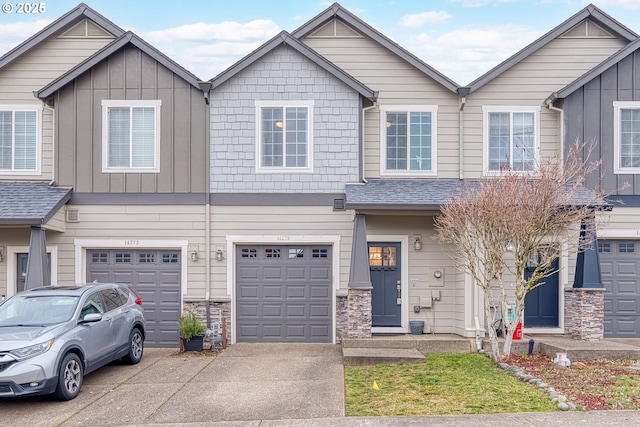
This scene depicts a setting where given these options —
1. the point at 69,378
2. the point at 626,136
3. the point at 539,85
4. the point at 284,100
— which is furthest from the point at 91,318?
the point at 626,136

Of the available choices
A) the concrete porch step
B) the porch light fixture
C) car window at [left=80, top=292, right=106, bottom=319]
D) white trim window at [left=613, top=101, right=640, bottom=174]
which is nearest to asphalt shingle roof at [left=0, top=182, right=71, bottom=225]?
car window at [left=80, top=292, right=106, bottom=319]

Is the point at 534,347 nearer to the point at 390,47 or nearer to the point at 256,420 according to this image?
the point at 256,420

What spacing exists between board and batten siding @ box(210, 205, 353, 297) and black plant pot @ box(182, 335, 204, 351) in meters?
1.25

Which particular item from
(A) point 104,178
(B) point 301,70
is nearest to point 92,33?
(A) point 104,178

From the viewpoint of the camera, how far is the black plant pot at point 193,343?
1204 cm

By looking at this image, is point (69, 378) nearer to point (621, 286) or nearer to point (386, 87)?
point (386, 87)

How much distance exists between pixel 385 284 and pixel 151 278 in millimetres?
5300

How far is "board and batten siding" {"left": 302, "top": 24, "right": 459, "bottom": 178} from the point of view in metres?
13.4

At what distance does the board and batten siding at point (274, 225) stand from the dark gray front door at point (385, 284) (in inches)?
27.2

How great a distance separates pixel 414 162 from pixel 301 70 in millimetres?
3315

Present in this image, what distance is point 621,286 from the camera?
1317 centimetres

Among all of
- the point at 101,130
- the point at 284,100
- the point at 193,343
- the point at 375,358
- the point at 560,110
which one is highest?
the point at 284,100

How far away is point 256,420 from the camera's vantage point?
7.23 m

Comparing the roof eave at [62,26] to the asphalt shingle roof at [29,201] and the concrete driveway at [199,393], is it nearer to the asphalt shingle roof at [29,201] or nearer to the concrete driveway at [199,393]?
the asphalt shingle roof at [29,201]
